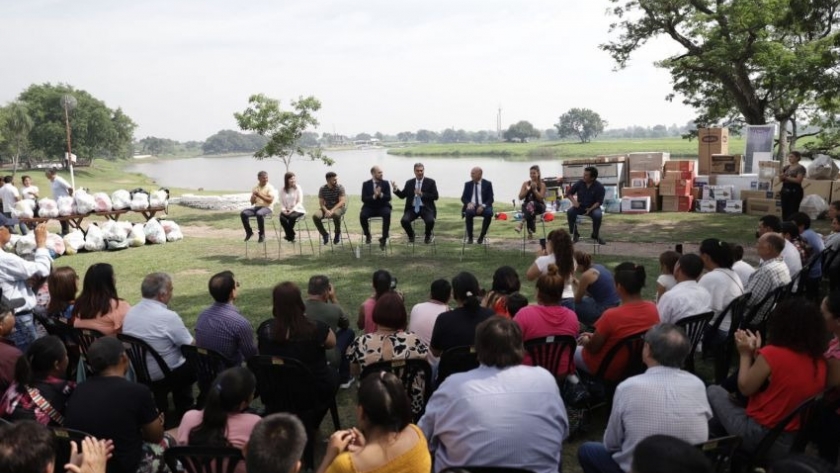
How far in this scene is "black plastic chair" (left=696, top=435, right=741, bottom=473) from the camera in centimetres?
217

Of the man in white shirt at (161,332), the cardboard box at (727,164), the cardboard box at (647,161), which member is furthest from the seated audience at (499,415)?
the cardboard box at (647,161)

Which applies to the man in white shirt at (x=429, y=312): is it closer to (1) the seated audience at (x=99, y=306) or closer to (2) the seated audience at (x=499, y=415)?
(2) the seated audience at (x=499, y=415)

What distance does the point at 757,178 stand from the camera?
1348 centimetres

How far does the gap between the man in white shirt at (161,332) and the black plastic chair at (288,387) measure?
816 millimetres

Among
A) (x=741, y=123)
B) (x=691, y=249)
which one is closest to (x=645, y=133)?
(x=741, y=123)

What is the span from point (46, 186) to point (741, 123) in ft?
106

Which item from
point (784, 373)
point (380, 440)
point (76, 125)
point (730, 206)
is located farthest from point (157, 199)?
point (76, 125)

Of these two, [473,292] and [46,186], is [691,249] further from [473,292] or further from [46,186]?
[46,186]

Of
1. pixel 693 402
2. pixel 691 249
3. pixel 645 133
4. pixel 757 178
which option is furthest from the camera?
pixel 645 133

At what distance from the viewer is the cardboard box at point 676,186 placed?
13648 mm

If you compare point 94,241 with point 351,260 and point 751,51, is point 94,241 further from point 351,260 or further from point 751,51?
point 751,51

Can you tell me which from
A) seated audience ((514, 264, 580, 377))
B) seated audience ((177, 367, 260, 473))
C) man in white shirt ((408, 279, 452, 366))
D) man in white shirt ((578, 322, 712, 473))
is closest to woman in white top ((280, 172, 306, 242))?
man in white shirt ((408, 279, 452, 366))

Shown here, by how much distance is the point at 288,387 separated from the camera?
329 centimetres

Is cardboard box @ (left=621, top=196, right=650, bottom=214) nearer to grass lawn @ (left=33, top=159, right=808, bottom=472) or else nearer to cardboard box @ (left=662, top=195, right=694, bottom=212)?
cardboard box @ (left=662, top=195, right=694, bottom=212)
